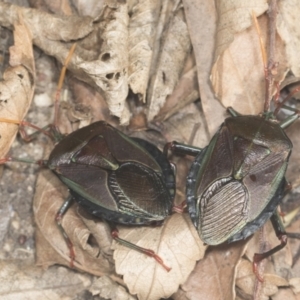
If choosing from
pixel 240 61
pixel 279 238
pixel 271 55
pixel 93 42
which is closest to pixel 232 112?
pixel 240 61

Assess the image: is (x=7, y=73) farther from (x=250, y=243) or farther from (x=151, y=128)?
(x=250, y=243)

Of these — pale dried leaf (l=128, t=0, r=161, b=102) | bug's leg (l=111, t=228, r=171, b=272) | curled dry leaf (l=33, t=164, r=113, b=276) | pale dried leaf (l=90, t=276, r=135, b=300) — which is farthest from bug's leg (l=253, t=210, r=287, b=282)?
pale dried leaf (l=128, t=0, r=161, b=102)

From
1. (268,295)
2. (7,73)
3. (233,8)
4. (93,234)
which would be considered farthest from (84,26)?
(268,295)

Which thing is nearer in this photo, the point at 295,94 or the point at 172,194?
the point at 172,194

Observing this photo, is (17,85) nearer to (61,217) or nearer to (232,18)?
(61,217)

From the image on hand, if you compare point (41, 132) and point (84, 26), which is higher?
point (84, 26)

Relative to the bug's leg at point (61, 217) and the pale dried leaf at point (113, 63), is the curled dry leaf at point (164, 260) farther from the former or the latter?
the pale dried leaf at point (113, 63)
